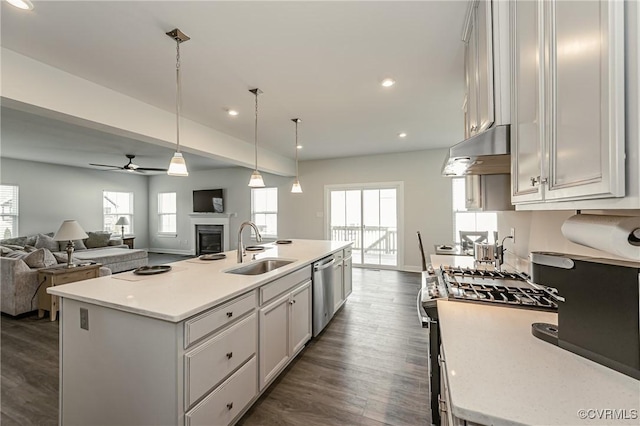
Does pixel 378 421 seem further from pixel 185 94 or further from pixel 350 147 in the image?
pixel 350 147

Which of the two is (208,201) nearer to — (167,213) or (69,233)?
(167,213)

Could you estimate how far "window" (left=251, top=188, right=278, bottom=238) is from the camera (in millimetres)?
7434

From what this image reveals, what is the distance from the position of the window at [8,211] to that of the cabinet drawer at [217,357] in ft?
26.2

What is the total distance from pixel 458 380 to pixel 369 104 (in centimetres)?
316

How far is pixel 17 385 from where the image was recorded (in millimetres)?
2146

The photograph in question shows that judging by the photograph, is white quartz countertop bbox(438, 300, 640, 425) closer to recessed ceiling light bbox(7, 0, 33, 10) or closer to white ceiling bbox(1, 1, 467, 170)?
white ceiling bbox(1, 1, 467, 170)

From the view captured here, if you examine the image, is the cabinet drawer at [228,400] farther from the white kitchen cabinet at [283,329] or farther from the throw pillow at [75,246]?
the throw pillow at [75,246]

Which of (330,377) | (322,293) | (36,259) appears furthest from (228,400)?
(36,259)

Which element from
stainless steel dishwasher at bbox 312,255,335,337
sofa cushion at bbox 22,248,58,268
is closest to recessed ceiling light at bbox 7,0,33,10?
stainless steel dishwasher at bbox 312,255,335,337

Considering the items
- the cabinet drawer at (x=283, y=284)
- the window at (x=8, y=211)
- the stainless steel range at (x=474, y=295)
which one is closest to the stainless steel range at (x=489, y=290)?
the stainless steel range at (x=474, y=295)

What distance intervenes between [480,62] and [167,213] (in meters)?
9.72

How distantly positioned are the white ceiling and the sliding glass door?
2.54 metres

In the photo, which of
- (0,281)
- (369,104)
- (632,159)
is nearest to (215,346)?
(632,159)

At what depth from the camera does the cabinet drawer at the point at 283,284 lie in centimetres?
195
